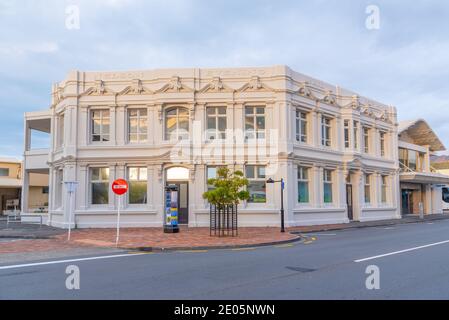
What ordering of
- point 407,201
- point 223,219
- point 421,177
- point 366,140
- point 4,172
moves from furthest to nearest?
1. point 4,172
2. point 407,201
3. point 421,177
4. point 366,140
5. point 223,219

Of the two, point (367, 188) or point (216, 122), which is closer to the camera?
point (216, 122)

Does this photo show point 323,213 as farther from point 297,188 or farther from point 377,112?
point 377,112

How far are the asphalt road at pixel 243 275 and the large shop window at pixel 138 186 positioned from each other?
10.5 meters

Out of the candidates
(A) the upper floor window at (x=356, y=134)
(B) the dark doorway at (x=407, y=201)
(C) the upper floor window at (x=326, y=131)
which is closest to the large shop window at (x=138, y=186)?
(C) the upper floor window at (x=326, y=131)

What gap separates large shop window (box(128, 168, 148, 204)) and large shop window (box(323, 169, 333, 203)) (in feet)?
35.2

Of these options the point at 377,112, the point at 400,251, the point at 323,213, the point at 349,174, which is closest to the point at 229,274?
the point at 400,251

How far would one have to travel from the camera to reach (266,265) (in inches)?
396

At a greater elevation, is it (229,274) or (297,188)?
(297,188)

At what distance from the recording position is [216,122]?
23.2 meters

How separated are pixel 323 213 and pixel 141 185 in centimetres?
1067

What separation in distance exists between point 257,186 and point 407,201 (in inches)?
780

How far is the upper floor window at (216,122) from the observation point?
23125mm

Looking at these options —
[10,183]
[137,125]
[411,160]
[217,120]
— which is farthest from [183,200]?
[10,183]

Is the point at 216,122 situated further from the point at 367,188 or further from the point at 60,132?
the point at 367,188
